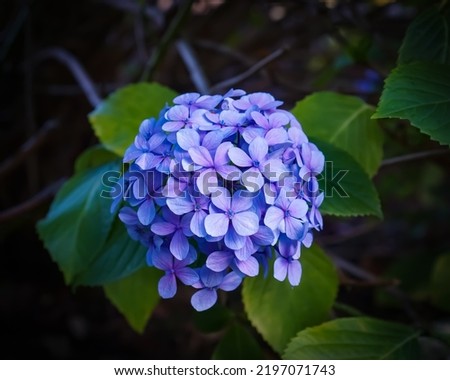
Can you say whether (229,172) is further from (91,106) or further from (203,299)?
(91,106)

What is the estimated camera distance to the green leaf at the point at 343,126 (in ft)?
2.66

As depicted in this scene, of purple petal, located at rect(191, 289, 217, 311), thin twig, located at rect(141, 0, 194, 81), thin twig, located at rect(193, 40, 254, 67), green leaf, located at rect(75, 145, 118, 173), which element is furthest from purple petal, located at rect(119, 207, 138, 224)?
thin twig, located at rect(193, 40, 254, 67)

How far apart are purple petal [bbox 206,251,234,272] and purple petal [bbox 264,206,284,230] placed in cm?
5

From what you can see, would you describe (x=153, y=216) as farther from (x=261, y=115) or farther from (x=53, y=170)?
(x=53, y=170)

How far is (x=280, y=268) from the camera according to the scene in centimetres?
59

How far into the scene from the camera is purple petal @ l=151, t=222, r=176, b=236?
1.88ft

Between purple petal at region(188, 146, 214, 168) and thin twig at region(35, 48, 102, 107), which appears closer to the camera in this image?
purple petal at region(188, 146, 214, 168)

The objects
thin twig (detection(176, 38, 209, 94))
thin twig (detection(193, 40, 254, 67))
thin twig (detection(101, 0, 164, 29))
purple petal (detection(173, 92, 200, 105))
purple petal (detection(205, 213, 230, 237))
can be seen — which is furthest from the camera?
thin twig (detection(101, 0, 164, 29))

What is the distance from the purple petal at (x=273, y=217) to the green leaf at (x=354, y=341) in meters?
0.24

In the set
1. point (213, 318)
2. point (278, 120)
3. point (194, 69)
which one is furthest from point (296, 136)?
point (194, 69)

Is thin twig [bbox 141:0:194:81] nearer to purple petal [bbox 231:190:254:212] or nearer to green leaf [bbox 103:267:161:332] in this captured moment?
green leaf [bbox 103:267:161:332]

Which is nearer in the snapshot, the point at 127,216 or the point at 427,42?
the point at 127,216

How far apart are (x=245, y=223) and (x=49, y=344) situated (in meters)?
1.03

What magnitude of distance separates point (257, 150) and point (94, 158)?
444mm
